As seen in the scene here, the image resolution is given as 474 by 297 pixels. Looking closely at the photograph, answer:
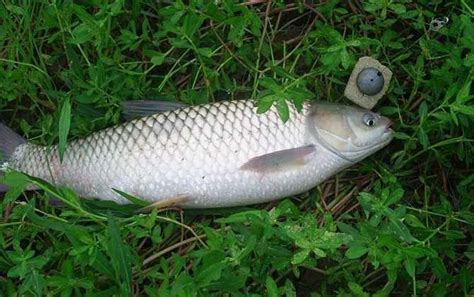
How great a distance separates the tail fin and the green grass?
0.08 meters

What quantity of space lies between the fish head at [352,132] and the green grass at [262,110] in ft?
0.26

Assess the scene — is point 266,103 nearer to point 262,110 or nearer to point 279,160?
point 262,110

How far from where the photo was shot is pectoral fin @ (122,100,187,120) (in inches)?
116

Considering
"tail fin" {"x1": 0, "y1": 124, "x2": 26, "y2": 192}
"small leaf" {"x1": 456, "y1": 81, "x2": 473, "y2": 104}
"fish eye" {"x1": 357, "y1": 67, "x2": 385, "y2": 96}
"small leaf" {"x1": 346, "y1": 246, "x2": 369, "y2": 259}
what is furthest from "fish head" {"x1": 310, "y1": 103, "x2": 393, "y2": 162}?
"tail fin" {"x1": 0, "y1": 124, "x2": 26, "y2": 192}

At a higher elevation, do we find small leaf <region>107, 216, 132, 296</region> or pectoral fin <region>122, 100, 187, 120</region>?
pectoral fin <region>122, 100, 187, 120</region>

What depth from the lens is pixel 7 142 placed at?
3029 millimetres

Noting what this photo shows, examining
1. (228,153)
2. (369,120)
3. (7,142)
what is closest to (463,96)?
(369,120)

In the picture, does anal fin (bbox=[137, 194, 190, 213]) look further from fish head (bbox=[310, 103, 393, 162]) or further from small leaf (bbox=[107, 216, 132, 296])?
fish head (bbox=[310, 103, 393, 162])

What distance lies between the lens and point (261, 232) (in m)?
2.43

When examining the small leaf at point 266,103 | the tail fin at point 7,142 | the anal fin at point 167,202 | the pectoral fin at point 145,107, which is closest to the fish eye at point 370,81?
the small leaf at point 266,103

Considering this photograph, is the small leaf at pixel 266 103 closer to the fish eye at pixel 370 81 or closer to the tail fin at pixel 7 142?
the fish eye at pixel 370 81

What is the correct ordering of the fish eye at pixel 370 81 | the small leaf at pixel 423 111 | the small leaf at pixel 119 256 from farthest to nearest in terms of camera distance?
the fish eye at pixel 370 81 → the small leaf at pixel 423 111 → the small leaf at pixel 119 256

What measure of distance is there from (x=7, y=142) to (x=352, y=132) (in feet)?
4.84

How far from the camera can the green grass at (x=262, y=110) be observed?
8.20 feet
